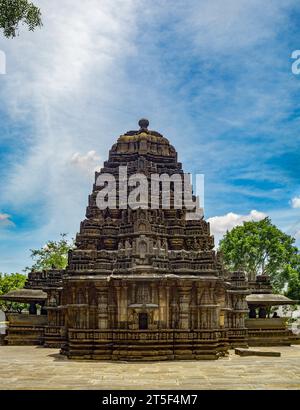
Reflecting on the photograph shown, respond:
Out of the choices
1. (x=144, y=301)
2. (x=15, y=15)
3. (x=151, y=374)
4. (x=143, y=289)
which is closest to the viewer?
(x=15, y=15)

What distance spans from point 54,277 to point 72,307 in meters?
7.95

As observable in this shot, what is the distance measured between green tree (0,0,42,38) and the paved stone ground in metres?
9.61

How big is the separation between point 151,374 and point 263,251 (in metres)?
31.9

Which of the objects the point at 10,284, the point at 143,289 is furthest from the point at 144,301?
the point at 10,284

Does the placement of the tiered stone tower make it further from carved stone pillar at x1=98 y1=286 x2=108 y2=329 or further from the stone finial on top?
the stone finial on top

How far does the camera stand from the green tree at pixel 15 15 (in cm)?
1098

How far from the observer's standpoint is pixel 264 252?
152 ft

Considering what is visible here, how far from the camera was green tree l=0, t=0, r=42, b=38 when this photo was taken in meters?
11.0

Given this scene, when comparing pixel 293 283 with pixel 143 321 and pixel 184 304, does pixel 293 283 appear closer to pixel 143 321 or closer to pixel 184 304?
pixel 184 304

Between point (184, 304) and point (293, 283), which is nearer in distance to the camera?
point (184, 304)

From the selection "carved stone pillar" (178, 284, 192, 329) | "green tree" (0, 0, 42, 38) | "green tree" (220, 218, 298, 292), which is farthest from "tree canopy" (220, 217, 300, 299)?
"green tree" (0, 0, 42, 38)

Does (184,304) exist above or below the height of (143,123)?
below

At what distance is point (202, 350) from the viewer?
20844 mm
